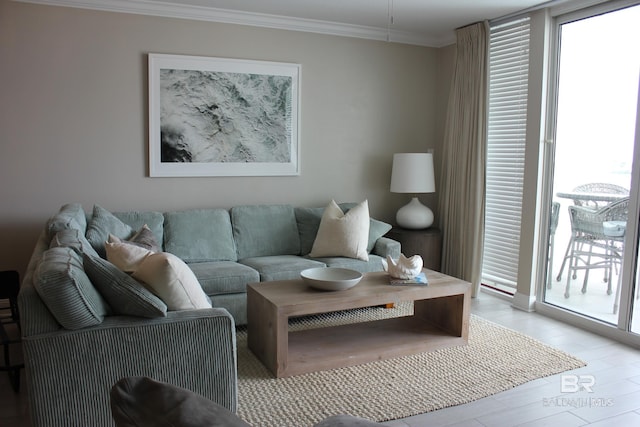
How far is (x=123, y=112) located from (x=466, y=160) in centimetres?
311

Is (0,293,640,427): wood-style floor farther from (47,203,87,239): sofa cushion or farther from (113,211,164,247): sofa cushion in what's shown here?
(113,211,164,247): sofa cushion

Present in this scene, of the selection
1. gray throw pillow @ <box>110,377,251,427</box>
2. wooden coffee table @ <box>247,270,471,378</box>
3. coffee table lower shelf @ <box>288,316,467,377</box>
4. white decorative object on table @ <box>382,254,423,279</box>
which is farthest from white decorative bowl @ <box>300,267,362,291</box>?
gray throw pillow @ <box>110,377,251,427</box>

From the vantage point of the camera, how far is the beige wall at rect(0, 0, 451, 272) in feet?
13.1

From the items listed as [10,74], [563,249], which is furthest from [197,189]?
[563,249]

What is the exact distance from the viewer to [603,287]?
12.9 feet

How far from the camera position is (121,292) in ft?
7.27

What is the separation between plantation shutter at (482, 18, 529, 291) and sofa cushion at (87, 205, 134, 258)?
10.5ft

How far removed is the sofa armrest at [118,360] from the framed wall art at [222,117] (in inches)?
93.7

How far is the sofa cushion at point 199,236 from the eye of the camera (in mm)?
4102

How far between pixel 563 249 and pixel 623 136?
1012mm

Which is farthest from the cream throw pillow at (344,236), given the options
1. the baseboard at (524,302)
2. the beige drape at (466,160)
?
the baseboard at (524,302)

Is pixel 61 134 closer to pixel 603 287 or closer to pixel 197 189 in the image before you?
pixel 197 189
